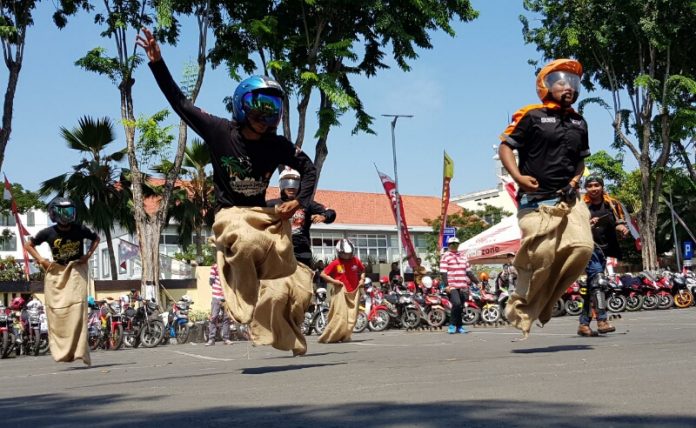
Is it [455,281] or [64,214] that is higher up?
[64,214]

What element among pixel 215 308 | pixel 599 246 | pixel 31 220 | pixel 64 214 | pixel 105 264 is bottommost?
pixel 215 308

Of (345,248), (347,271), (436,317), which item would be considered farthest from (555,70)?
(436,317)

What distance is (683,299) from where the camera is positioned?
1049 inches

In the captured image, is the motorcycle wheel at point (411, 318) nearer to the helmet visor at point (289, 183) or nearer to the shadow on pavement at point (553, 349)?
the helmet visor at point (289, 183)

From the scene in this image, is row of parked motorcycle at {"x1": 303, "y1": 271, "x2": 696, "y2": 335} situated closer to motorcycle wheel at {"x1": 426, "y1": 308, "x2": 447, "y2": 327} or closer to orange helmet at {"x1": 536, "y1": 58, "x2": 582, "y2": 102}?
motorcycle wheel at {"x1": 426, "y1": 308, "x2": 447, "y2": 327}

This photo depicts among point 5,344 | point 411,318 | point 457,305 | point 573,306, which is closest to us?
point 457,305

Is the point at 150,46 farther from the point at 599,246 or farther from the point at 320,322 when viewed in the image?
the point at 320,322

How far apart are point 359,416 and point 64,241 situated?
798 cm

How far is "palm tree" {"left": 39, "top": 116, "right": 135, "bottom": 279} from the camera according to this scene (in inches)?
1221

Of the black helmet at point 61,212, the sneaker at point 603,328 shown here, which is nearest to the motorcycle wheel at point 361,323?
the sneaker at point 603,328

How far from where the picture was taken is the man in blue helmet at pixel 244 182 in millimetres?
7832

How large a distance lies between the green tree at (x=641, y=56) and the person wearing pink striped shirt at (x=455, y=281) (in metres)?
15.4

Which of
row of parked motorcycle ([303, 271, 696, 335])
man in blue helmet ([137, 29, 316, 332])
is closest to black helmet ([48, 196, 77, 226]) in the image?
man in blue helmet ([137, 29, 316, 332])

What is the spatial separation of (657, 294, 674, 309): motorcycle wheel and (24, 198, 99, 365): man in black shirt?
19.4 meters
